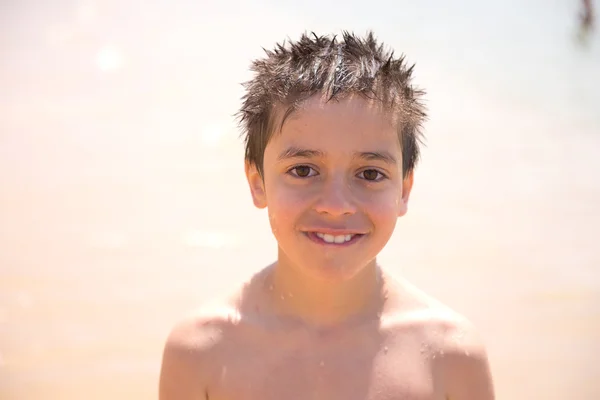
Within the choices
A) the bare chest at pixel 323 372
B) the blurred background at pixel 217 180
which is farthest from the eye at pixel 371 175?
the blurred background at pixel 217 180

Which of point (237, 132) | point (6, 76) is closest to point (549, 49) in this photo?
point (237, 132)

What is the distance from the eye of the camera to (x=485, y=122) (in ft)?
8.97

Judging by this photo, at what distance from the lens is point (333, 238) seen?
116 cm

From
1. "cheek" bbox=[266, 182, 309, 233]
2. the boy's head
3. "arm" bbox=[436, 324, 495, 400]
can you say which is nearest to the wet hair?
the boy's head

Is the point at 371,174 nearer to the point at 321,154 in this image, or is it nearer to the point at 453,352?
the point at 321,154

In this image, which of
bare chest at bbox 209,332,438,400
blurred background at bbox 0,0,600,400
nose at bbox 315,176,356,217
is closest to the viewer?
nose at bbox 315,176,356,217

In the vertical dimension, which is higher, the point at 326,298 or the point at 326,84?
the point at 326,84

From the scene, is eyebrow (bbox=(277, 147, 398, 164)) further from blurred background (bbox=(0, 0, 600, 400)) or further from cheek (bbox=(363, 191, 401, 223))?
blurred background (bbox=(0, 0, 600, 400))

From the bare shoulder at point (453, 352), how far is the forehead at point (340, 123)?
0.38 metres

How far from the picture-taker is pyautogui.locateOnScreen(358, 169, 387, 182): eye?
45.9 inches

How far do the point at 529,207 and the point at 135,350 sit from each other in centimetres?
152

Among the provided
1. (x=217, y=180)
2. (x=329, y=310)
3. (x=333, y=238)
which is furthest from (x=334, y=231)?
(x=217, y=180)

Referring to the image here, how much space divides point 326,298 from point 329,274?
0.44 ft

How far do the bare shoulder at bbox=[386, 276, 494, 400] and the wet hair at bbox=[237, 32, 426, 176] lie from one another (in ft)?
0.97
